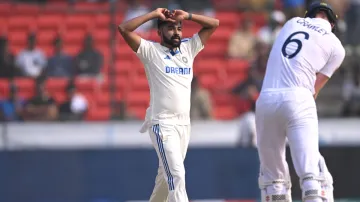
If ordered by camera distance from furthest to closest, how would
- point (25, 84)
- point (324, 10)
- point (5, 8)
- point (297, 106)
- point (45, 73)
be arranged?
point (5, 8) < point (45, 73) < point (25, 84) < point (324, 10) < point (297, 106)

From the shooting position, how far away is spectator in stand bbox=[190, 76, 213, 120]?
1485 centimetres

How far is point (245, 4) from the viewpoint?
17562mm

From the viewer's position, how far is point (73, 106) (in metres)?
14.5

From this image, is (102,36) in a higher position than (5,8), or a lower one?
lower

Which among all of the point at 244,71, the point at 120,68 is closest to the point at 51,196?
the point at 120,68

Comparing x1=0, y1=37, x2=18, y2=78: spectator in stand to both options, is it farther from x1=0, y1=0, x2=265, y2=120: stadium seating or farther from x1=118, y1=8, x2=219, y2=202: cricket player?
x1=118, y1=8, x2=219, y2=202: cricket player

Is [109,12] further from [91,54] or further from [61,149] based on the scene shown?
[61,149]

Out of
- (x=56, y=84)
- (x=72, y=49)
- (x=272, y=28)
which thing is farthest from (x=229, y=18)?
(x=56, y=84)

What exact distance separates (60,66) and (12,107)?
4.24 feet

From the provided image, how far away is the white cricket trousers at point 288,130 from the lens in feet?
27.3

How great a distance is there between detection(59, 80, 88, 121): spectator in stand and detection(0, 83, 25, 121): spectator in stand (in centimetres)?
66

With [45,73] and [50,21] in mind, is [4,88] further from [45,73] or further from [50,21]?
[50,21]

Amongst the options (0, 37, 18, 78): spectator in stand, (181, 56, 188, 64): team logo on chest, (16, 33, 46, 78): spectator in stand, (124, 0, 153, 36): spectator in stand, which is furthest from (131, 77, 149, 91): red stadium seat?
Result: (181, 56, 188, 64): team logo on chest

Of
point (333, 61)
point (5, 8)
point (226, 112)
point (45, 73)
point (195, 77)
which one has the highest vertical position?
point (5, 8)
